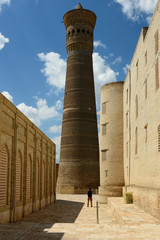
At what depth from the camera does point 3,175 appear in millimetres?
14102

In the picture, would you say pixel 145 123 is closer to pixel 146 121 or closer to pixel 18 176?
pixel 146 121

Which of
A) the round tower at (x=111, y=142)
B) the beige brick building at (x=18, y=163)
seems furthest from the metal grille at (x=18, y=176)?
the round tower at (x=111, y=142)

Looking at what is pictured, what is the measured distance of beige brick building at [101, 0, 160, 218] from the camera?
48.8ft

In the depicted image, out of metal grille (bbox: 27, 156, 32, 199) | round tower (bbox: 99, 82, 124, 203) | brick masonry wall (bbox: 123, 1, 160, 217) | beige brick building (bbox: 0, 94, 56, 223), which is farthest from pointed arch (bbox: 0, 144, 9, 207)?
round tower (bbox: 99, 82, 124, 203)

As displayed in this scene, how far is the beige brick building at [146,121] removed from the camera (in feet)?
48.8

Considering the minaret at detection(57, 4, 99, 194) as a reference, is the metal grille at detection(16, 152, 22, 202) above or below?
below

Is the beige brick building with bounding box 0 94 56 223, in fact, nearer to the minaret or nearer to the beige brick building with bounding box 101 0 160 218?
the beige brick building with bounding box 101 0 160 218

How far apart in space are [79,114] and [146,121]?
23.9m

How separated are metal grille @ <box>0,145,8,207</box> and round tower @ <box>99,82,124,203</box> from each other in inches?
587

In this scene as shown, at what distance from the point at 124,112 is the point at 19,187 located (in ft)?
45.3

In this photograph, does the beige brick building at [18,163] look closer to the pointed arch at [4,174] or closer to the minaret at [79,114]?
the pointed arch at [4,174]

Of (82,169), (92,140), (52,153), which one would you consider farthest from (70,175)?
(52,153)

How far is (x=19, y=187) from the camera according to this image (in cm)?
1711

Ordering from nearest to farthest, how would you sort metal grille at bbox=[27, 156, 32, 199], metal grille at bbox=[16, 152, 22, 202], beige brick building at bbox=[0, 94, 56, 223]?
beige brick building at bbox=[0, 94, 56, 223] < metal grille at bbox=[16, 152, 22, 202] < metal grille at bbox=[27, 156, 32, 199]
